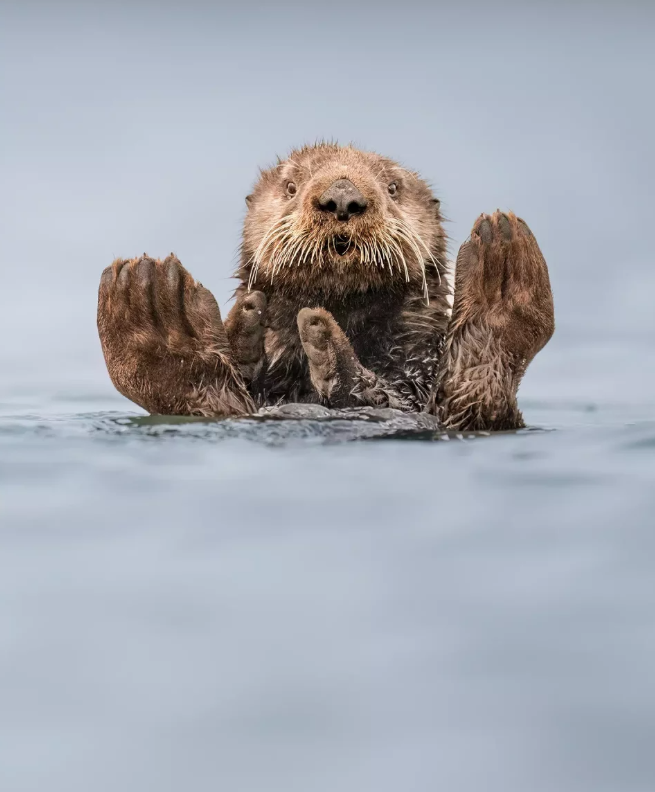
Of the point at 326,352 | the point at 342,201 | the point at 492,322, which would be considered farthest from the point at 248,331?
the point at 492,322

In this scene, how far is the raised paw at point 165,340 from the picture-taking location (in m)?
4.41

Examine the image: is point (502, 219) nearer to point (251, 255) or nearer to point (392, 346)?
point (392, 346)

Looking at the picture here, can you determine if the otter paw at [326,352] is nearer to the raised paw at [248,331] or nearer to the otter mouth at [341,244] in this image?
the otter mouth at [341,244]

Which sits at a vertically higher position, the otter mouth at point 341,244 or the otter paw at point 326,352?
the otter mouth at point 341,244

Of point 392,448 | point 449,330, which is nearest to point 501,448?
point 392,448

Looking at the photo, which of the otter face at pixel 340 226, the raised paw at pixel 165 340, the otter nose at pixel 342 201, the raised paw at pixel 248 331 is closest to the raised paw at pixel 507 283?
the otter face at pixel 340 226

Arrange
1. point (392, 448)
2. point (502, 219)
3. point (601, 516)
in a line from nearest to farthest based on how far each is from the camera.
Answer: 1. point (601, 516)
2. point (392, 448)
3. point (502, 219)

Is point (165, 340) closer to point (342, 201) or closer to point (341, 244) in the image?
point (341, 244)

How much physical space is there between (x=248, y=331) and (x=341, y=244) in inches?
26.0

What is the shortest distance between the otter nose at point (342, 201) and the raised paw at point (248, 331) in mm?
592

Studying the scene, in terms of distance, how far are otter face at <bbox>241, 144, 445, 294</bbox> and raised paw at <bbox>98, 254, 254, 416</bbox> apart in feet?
1.34

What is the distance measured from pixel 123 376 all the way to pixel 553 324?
1932 millimetres

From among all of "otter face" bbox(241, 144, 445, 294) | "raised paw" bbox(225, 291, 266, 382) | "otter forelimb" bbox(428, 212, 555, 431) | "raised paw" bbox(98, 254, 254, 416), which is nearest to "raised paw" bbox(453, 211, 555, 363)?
"otter forelimb" bbox(428, 212, 555, 431)

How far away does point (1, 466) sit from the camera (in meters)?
3.68
